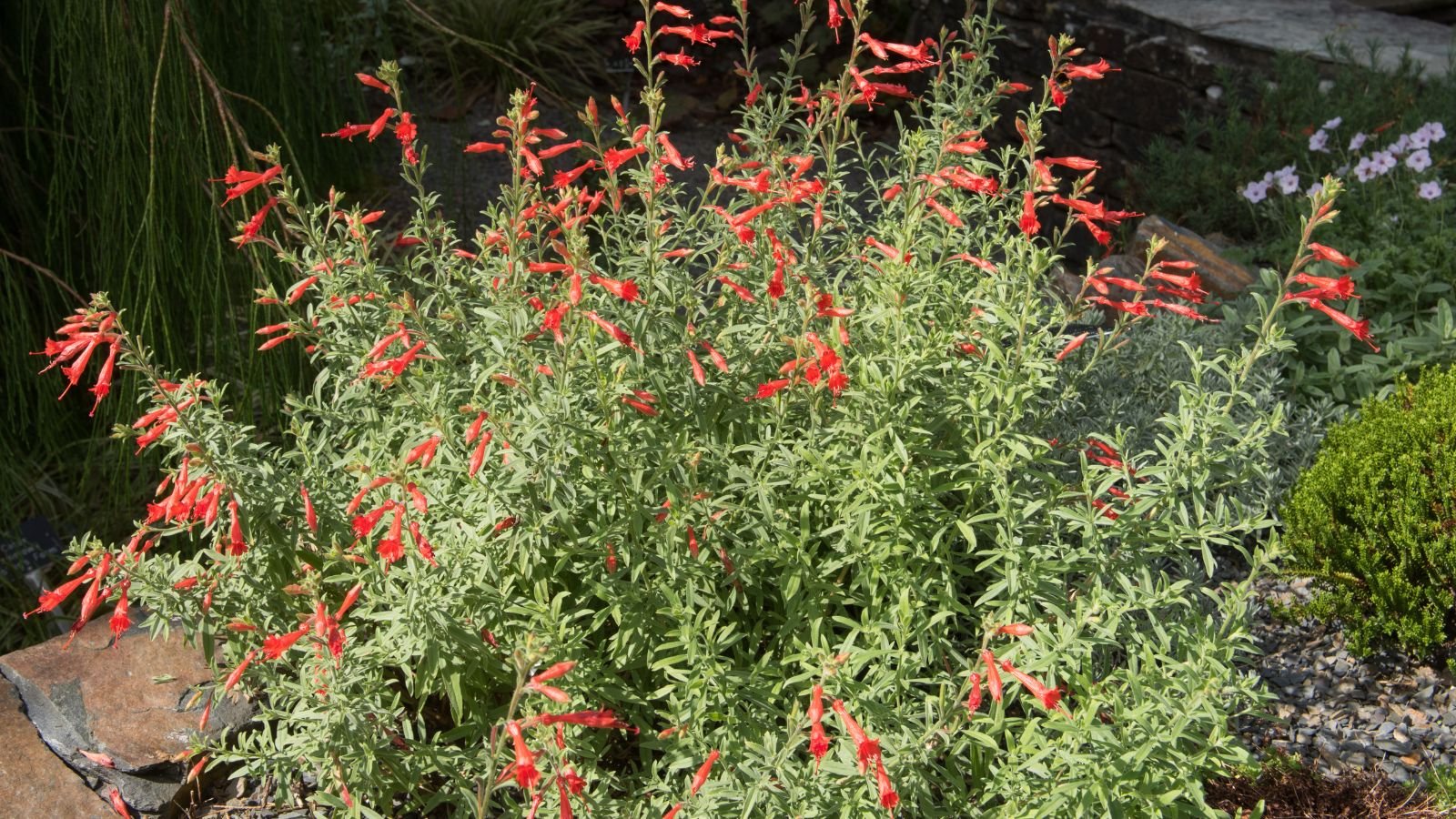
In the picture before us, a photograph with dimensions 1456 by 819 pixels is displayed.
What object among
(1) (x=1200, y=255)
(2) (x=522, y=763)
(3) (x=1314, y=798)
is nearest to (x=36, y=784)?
(2) (x=522, y=763)

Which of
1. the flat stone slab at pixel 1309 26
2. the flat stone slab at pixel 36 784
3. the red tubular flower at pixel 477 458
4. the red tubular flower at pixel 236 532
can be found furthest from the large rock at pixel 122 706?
the flat stone slab at pixel 1309 26

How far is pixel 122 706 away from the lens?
2.96m

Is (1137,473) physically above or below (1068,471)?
above

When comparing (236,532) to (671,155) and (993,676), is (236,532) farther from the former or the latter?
(993,676)

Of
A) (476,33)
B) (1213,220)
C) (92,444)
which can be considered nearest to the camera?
(92,444)

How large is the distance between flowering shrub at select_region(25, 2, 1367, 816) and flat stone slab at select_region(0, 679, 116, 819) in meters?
0.59

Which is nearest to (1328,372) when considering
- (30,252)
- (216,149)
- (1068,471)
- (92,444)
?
(1068,471)

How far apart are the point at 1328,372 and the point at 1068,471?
1.42 meters

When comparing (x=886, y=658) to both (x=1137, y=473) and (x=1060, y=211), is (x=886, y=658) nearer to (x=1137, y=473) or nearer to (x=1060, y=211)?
(x=1137, y=473)

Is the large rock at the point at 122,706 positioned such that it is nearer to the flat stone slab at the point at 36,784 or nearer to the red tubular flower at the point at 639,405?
the flat stone slab at the point at 36,784

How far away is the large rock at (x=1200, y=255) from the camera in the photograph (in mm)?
4672

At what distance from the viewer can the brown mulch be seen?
9.23 ft

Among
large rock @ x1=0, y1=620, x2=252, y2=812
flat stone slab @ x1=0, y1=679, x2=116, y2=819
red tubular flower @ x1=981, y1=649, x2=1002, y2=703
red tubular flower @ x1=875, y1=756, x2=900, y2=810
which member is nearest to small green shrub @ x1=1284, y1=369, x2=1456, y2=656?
red tubular flower @ x1=981, y1=649, x2=1002, y2=703

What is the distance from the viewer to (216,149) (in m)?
3.15
